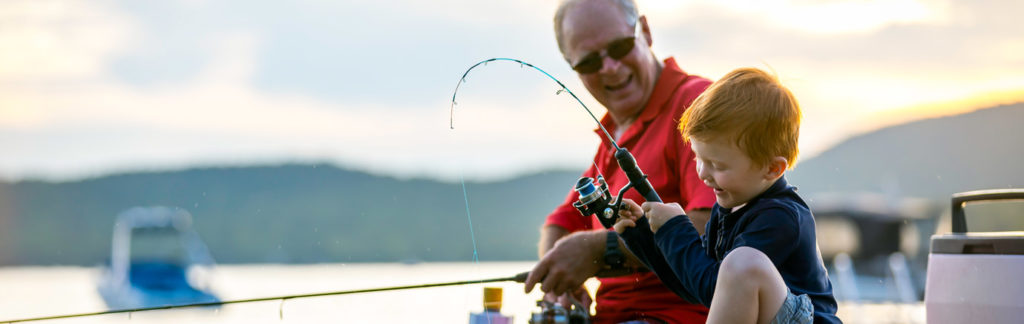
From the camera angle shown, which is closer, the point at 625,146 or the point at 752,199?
the point at 752,199

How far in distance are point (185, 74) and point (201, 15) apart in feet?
12.5

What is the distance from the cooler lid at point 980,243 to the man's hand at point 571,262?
741 millimetres

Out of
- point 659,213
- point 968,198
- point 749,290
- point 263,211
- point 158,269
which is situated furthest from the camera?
point 263,211

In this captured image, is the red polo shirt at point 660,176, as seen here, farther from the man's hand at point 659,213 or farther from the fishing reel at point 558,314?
the man's hand at point 659,213

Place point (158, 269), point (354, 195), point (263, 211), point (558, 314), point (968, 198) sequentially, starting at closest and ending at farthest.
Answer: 1. point (558, 314)
2. point (968, 198)
3. point (354, 195)
4. point (158, 269)
5. point (263, 211)

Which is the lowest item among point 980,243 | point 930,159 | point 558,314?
point 558,314

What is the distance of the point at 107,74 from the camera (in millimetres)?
25297

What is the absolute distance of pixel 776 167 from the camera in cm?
140

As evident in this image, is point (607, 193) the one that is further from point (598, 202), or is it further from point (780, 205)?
point (780, 205)

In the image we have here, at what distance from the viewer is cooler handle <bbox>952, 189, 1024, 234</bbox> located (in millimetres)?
1947

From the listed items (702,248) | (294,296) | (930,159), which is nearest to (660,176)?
(702,248)

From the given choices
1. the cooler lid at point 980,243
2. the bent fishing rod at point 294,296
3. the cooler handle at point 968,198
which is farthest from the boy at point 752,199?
the cooler handle at point 968,198

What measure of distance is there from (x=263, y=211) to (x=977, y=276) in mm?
23385

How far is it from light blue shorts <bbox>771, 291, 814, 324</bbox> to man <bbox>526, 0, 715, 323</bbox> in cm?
41
